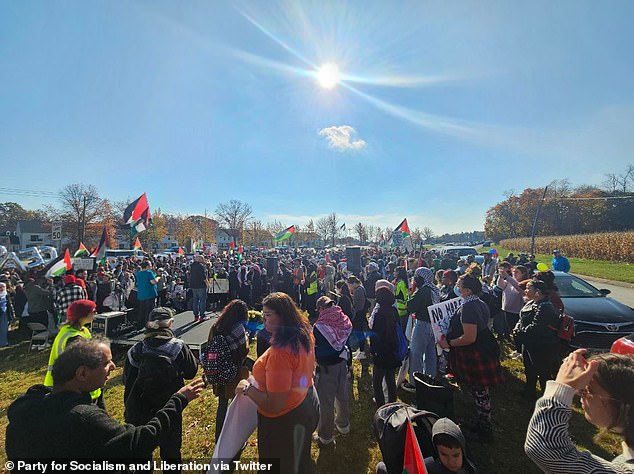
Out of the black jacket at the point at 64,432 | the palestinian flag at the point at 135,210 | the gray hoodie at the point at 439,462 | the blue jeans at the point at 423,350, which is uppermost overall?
the palestinian flag at the point at 135,210

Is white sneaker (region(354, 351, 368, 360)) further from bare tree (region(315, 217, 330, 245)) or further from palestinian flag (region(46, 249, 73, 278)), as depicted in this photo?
bare tree (region(315, 217, 330, 245))

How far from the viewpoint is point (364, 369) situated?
621 cm

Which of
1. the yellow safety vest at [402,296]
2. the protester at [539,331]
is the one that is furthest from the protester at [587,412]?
the yellow safety vest at [402,296]

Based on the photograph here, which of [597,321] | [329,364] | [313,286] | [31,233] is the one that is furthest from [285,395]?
[31,233]

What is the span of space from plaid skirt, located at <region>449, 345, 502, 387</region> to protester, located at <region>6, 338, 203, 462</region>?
11.5 ft

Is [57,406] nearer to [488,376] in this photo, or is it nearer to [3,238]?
[488,376]

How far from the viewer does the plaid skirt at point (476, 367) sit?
11.8ft

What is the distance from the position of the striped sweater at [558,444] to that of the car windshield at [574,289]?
23.1ft

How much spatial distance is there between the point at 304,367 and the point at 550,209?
228 ft

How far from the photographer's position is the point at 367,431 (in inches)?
162

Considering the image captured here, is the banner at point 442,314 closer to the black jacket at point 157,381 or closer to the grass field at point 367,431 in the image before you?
the grass field at point 367,431

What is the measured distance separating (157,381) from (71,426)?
1.41 meters

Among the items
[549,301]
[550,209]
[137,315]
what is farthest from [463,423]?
[550,209]

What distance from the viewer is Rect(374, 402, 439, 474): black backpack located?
7.35ft
